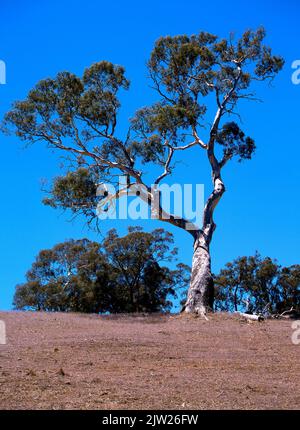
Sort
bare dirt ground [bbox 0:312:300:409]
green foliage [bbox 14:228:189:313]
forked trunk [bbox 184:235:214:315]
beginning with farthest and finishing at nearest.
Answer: green foliage [bbox 14:228:189:313]
forked trunk [bbox 184:235:214:315]
bare dirt ground [bbox 0:312:300:409]

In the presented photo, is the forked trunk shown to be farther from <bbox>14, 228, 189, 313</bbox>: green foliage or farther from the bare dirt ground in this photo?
<bbox>14, 228, 189, 313</bbox>: green foliage

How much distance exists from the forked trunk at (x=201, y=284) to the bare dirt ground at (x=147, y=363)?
78 centimetres

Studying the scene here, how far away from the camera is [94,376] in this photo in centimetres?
901

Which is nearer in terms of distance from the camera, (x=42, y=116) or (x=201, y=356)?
(x=201, y=356)

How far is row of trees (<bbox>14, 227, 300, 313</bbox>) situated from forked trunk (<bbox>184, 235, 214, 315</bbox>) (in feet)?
21.3

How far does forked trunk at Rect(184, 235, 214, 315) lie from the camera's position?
17.4 meters

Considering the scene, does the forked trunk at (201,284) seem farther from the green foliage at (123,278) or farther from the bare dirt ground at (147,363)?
the green foliage at (123,278)

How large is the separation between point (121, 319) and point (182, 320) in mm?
1924

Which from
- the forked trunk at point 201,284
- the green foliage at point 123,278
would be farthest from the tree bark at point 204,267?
the green foliage at point 123,278

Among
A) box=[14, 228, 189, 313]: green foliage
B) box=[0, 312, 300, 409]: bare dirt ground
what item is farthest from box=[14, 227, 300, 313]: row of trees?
box=[0, 312, 300, 409]: bare dirt ground

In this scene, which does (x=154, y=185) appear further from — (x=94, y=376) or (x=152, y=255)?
(x=94, y=376)

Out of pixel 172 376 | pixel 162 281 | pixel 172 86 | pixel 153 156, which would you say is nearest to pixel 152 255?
pixel 162 281

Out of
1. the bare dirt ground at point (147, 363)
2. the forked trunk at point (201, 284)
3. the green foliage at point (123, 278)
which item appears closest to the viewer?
the bare dirt ground at point (147, 363)

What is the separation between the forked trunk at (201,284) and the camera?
1738 cm
